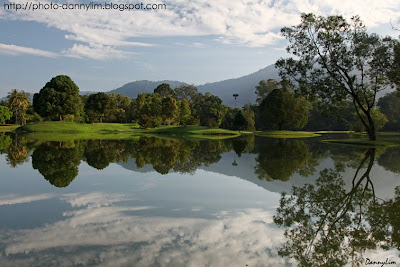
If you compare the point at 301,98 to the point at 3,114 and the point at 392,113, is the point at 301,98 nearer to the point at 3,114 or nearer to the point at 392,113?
the point at 392,113

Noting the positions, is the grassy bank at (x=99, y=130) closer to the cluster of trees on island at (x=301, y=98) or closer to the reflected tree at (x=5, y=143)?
the cluster of trees on island at (x=301, y=98)

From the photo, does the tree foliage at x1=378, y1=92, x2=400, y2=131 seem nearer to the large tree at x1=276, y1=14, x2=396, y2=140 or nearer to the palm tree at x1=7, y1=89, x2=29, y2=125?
the large tree at x1=276, y1=14, x2=396, y2=140

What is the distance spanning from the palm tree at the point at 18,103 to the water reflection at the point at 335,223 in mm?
116013

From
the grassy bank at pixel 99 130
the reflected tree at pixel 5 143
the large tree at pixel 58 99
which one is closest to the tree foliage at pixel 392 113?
the grassy bank at pixel 99 130

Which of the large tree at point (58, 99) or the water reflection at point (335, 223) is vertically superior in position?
the large tree at point (58, 99)

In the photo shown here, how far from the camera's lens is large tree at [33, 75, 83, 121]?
2862 inches

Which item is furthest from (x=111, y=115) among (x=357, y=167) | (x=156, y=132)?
(x=357, y=167)

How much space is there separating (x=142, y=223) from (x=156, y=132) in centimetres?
6735

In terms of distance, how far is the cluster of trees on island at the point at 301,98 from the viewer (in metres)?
40.3

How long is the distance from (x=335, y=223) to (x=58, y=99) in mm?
73939

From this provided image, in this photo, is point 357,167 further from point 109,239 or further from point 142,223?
point 109,239

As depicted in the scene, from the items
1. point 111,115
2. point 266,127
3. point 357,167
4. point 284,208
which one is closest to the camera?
point 284,208

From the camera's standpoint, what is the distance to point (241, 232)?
7941 millimetres

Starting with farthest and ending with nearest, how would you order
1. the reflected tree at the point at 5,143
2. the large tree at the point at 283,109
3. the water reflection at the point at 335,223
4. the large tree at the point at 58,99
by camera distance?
the large tree at the point at 283,109 < the large tree at the point at 58,99 < the reflected tree at the point at 5,143 < the water reflection at the point at 335,223
